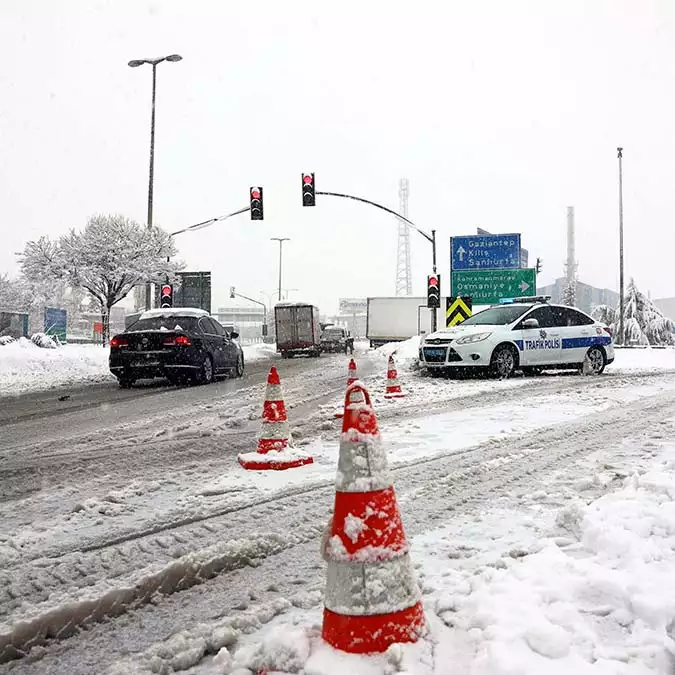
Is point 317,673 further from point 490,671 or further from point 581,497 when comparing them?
point 581,497

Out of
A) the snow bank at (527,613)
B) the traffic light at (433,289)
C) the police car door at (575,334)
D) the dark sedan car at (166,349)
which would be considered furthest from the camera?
the traffic light at (433,289)

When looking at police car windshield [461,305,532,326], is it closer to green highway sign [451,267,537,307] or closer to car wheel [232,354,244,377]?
car wheel [232,354,244,377]

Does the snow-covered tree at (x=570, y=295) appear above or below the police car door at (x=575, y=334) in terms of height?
above

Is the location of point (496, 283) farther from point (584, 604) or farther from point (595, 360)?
point (584, 604)

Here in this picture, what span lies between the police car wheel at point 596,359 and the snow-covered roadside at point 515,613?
11.8m

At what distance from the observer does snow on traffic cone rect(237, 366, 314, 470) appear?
5.53 meters

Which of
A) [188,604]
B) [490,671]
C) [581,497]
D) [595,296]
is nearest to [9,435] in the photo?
[188,604]

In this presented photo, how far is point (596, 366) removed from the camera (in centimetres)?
1516

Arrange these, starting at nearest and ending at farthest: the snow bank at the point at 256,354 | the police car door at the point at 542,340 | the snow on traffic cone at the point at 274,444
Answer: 1. the snow on traffic cone at the point at 274,444
2. the police car door at the point at 542,340
3. the snow bank at the point at 256,354

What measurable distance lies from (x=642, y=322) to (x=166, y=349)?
49.3 meters

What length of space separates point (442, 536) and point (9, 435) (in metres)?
5.71

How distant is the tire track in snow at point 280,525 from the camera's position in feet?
9.03

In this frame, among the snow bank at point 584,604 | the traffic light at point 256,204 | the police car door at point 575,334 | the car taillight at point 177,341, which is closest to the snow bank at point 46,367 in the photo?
the car taillight at point 177,341

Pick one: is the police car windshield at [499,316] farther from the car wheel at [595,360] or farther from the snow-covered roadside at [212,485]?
the snow-covered roadside at [212,485]
